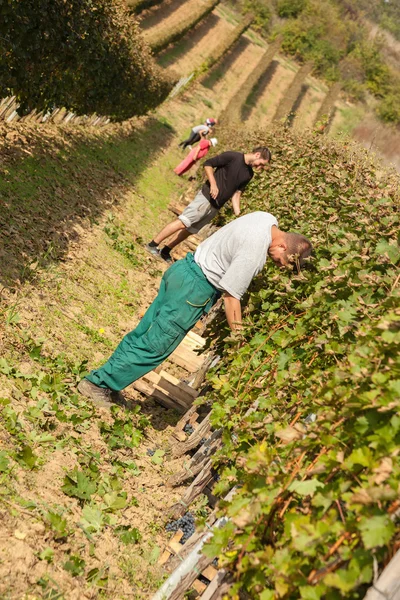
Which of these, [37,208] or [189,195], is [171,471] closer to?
[37,208]

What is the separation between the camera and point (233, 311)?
4.27 m

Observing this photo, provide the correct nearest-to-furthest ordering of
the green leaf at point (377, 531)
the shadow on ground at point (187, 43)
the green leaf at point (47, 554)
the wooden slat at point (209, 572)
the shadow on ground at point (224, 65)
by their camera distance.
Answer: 1. the green leaf at point (377, 531)
2. the green leaf at point (47, 554)
3. the wooden slat at point (209, 572)
4. the shadow on ground at point (187, 43)
5. the shadow on ground at point (224, 65)

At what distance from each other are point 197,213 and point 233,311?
4.28m

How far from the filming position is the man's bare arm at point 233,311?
13.9 feet

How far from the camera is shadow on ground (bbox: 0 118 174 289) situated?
6.61 metres

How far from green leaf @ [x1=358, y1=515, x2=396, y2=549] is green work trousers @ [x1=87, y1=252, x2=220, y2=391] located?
2770 mm

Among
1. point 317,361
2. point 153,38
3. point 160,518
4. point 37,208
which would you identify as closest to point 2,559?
point 160,518

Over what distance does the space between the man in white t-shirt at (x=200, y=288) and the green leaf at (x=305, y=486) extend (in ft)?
6.41

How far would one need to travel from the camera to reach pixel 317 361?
3.41 m

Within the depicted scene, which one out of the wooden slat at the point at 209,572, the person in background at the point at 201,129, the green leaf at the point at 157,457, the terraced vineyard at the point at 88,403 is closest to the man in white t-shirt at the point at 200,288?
the terraced vineyard at the point at 88,403

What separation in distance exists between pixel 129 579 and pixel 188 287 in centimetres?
204

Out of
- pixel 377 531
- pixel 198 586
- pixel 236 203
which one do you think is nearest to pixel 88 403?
pixel 198 586

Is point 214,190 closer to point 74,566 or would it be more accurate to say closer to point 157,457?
point 157,457

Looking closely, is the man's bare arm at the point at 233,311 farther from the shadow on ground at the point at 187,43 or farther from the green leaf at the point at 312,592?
the shadow on ground at the point at 187,43
